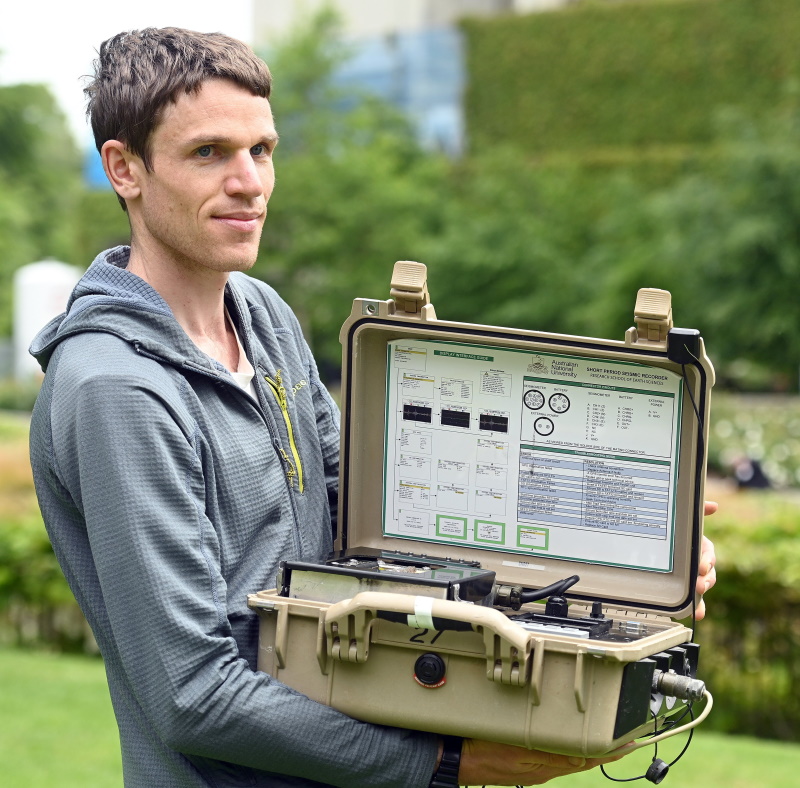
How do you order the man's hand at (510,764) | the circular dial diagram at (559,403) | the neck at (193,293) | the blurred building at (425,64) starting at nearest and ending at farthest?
1. the man's hand at (510,764)
2. the neck at (193,293)
3. the circular dial diagram at (559,403)
4. the blurred building at (425,64)

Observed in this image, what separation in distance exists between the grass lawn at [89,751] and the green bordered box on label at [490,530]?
357 centimetres

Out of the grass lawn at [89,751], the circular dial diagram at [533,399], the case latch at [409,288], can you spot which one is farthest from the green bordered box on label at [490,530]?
the grass lawn at [89,751]

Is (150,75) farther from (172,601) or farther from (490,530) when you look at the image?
(490,530)

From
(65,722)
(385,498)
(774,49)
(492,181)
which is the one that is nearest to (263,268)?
(492,181)

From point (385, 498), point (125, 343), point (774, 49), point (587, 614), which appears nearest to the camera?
point (125, 343)

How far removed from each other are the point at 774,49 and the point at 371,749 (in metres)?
32.5

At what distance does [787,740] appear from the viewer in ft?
22.6

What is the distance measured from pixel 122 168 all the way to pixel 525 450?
975 millimetres

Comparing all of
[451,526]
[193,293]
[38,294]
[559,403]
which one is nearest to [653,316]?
[559,403]

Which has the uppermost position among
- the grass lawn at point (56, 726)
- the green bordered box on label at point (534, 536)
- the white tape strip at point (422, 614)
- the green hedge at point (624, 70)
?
the green hedge at point (624, 70)

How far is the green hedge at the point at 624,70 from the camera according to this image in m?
32.1

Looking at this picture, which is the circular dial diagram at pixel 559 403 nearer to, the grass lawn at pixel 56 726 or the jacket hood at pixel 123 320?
the jacket hood at pixel 123 320

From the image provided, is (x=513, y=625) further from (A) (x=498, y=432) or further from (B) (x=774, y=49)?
(B) (x=774, y=49)

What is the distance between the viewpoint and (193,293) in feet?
7.90
